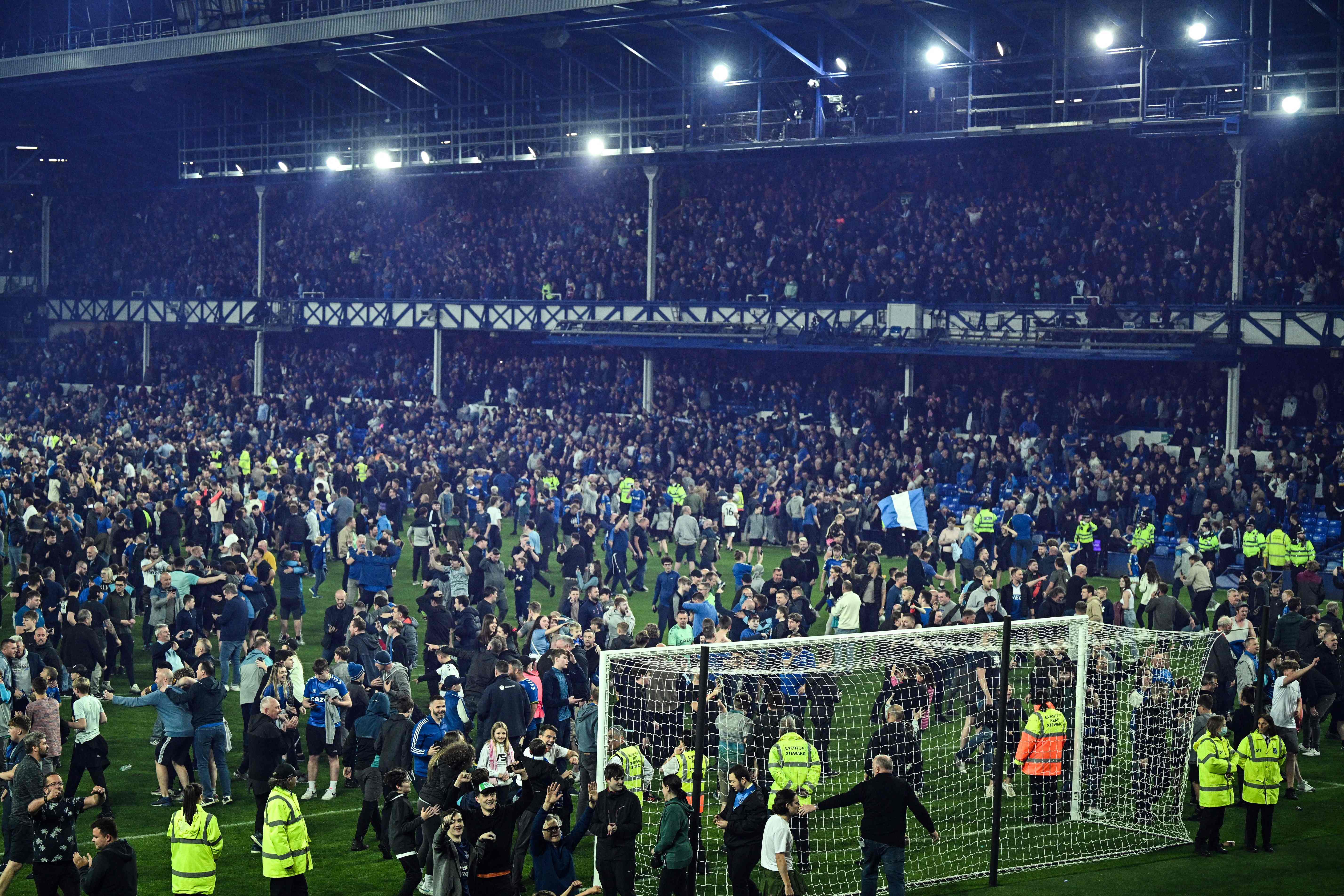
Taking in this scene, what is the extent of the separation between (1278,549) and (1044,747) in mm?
12253

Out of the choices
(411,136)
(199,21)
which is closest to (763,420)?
(411,136)

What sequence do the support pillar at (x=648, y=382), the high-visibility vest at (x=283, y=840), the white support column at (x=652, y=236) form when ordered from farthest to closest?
the white support column at (x=652, y=236), the support pillar at (x=648, y=382), the high-visibility vest at (x=283, y=840)

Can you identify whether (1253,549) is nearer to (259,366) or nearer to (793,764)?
(793,764)

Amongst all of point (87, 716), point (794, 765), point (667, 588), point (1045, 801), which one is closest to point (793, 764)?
point (794, 765)

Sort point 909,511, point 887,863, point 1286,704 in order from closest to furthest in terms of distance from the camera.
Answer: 1. point 887,863
2. point 1286,704
3. point 909,511

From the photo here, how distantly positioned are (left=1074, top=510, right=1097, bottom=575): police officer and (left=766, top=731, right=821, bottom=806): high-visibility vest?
14395 mm

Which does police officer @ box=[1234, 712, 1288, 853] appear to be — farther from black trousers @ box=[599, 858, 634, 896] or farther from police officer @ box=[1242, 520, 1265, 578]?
police officer @ box=[1242, 520, 1265, 578]

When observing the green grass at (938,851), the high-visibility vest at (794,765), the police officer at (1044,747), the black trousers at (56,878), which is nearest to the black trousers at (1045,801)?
the police officer at (1044,747)

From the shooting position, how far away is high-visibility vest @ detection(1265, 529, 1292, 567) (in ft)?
81.4

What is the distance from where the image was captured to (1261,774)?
13.9 meters

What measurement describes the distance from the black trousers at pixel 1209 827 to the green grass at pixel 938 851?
158 millimetres

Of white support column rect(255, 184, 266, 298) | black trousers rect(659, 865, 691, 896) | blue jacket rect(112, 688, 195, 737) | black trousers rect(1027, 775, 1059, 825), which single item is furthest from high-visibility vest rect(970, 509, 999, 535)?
white support column rect(255, 184, 266, 298)

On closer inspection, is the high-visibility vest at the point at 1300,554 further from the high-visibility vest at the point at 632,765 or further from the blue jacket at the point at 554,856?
the blue jacket at the point at 554,856

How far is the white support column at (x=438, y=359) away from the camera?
4697cm
